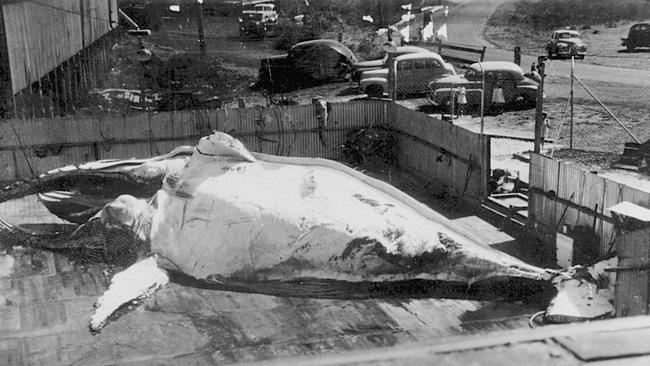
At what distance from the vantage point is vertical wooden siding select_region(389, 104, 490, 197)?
1797 cm

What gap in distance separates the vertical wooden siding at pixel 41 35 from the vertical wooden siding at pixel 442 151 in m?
11.0

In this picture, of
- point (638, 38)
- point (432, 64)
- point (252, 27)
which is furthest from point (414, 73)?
point (252, 27)

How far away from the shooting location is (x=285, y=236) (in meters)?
11.2

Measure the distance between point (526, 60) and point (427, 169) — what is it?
70.3 feet

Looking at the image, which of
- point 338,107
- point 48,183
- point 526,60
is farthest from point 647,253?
point 526,60

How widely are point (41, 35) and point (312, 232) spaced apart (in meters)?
18.6

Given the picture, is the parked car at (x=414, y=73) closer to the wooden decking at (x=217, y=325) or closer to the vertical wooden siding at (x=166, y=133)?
the vertical wooden siding at (x=166, y=133)

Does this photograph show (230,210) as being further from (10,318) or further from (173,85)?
(173,85)

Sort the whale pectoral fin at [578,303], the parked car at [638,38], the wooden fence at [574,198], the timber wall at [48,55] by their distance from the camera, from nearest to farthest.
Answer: the whale pectoral fin at [578,303] < the wooden fence at [574,198] < the timber wall at [48,55] < the parked car at [638,38]

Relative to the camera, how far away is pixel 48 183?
15.3m

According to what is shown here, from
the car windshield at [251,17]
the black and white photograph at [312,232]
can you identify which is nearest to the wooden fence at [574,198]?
the black and white photograph at [312,232]

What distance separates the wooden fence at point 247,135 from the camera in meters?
20.3

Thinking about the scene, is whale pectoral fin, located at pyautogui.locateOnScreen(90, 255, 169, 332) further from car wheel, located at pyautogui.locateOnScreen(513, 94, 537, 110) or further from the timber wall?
car wheel, located at pyautogui.locateOnScreen(513, 94, 537, 110)

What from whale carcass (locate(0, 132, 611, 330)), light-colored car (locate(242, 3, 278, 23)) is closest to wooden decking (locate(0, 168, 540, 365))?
whale carcass (locate(0, 132, 611, 330))
